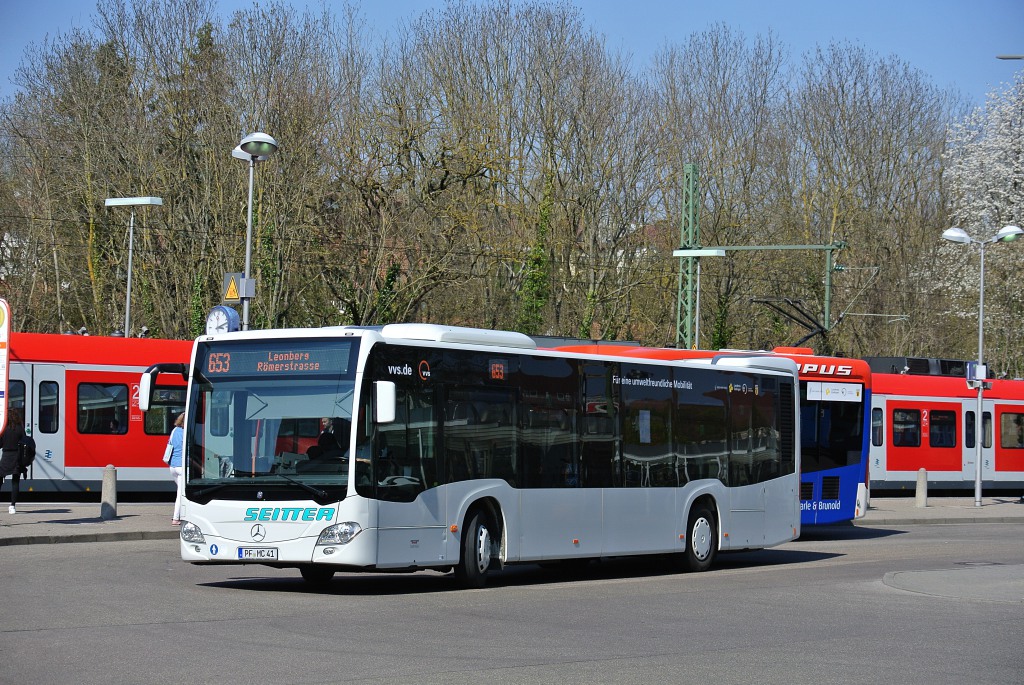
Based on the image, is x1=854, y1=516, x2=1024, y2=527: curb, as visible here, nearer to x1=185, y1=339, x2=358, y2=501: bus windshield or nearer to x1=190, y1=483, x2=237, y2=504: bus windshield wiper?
x1=185, y1=339, x2=358, y2=501: bus windshield

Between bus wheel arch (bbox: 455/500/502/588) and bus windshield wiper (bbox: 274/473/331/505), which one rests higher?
bus windshield wiper (bbox: 274/473/331/505)

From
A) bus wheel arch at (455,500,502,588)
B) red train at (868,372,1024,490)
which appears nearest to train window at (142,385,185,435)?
bus wheel arch at (455,500,502,588)

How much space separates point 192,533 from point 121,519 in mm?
9970

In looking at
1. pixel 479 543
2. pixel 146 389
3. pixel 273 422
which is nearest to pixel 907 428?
pixel 479 543

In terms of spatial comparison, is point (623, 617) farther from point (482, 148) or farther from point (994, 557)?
point (482, 148)

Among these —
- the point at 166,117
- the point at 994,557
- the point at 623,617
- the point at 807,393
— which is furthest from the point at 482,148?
the point at 623,617

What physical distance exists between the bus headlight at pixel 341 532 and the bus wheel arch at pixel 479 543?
1.71 metres

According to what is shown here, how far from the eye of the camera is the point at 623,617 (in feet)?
42.3

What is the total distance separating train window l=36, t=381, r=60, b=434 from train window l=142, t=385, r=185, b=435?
1.98 meters

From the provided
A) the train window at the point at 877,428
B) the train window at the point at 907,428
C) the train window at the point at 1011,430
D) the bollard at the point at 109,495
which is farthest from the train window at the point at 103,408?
the train window at the point at 1011,430

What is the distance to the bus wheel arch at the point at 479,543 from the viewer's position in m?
15.4

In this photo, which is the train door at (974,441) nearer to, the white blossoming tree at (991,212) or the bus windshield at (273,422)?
the white blossoming tree at (991,212)

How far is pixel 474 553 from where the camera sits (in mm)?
Answer: 15445

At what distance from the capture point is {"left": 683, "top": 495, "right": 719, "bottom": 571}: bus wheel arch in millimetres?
19078
